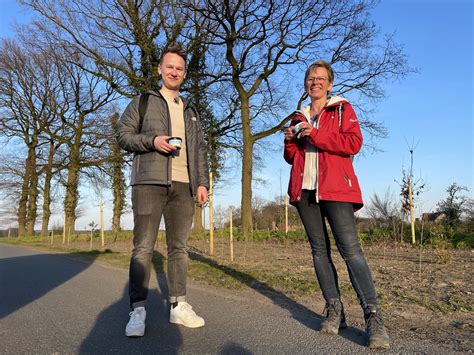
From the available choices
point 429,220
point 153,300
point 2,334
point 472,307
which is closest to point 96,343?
point 2,334

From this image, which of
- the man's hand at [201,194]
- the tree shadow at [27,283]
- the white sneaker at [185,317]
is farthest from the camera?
the tree shadow at [27,283]

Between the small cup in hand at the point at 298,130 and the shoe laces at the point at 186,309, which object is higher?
the small cup in hand at the point at 298,130

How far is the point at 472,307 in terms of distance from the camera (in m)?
3.98

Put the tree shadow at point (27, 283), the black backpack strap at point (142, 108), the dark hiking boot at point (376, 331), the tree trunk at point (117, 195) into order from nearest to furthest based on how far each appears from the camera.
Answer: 1. the dark hiking boot at point (376, 331)
2. the black backpack strap at point (142, 108)
3. the tree shadow at point (27, 283)
4. the tree trunk at point (117, 195)

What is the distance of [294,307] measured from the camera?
423 centimetres

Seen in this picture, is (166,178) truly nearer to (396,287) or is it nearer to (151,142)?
(151,142)

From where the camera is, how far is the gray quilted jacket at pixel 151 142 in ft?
11.3

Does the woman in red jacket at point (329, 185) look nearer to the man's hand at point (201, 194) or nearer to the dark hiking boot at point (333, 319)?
the dark hiking boot at point (333, 319)

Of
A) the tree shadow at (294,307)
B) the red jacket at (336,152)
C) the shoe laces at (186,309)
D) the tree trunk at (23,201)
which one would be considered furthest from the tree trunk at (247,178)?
the tree trunk at (23,201)

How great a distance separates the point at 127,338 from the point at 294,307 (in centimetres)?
178

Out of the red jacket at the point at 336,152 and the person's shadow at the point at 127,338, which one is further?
the red jacket at the point at 336,152

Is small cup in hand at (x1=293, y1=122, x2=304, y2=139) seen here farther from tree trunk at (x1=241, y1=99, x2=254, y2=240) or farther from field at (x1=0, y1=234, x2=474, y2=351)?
tree trunk at (x1=241, y1=99, x2=254, y2=240)

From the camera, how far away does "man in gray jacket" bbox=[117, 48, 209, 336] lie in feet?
11.3

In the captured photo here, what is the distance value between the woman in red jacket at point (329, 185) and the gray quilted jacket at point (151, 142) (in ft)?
2.76
